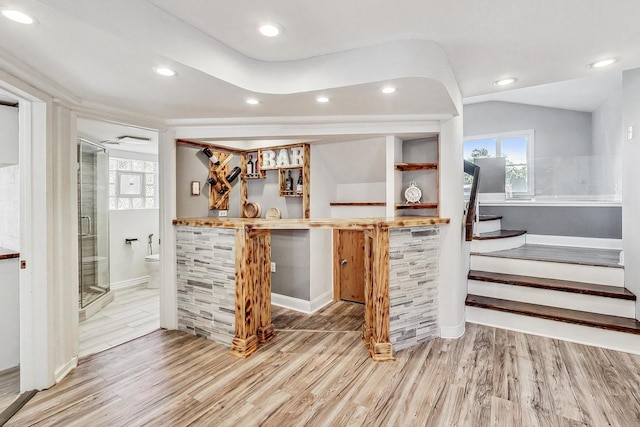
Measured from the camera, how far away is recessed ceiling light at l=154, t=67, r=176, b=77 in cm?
177

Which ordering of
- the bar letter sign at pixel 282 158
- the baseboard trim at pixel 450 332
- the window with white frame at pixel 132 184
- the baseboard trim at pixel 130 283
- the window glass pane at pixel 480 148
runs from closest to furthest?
the baseboard trim at pixel 450 332 → the bar letter sign at pixel 282 158 → the baseboard trim at pixel 130 283 → the window with white frame at pixel 132 184 → the window glass pane at pixel 480 148

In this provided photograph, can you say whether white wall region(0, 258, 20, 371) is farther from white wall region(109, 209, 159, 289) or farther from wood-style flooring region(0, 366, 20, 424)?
white wall region(109, 209, 159, 289)

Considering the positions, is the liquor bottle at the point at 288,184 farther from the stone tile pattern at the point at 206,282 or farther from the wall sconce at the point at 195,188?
the stone tile pattern at the point at 206,282

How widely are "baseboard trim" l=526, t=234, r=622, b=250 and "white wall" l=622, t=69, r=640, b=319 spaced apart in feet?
5.99

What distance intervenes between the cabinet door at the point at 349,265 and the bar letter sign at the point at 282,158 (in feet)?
3.67

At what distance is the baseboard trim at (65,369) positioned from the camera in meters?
2.23

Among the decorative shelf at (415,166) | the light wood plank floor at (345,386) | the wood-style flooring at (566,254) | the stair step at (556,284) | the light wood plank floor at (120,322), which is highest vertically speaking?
the decorative shelf at (415,166)

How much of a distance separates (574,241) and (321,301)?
3.84 metres

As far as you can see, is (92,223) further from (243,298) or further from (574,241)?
(574,241)

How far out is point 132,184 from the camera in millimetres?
4852

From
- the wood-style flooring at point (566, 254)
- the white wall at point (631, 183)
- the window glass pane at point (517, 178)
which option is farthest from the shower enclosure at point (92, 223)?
the window glass pane at point (517, 178)

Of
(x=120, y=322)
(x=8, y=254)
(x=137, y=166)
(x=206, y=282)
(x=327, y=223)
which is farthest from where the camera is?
(x=137, y=166)

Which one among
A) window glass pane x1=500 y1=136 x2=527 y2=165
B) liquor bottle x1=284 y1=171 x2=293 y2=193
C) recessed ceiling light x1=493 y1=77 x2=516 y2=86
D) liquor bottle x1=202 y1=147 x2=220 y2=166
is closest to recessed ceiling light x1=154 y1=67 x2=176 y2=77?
liquor bottle x1=202 y1=147 x2=220 y2=166

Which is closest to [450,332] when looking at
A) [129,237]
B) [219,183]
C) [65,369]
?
[219,183]
